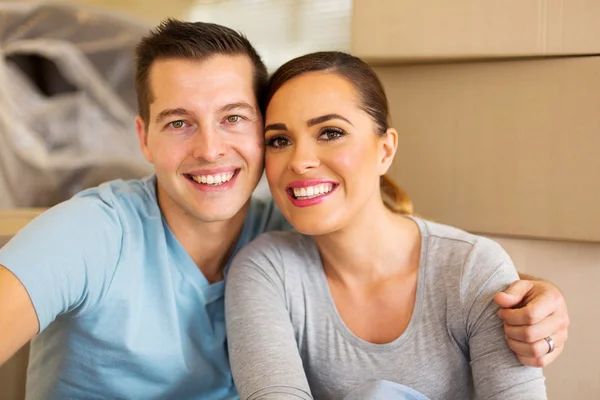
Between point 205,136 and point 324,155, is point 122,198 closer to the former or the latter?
point 205,136

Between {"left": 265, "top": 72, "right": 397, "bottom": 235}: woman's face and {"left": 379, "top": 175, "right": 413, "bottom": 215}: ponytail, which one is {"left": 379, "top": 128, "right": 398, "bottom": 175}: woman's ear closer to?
{"left": 265, "top": 72, "right": 397, "bottom": 235}: woman's face

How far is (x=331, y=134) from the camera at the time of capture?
3.32 ft

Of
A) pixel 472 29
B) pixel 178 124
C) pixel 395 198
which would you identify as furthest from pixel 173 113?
pixel 472 29

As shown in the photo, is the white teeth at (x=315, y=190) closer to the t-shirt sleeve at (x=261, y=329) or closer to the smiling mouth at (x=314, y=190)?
the smiling mouth at (x=314, y=190)

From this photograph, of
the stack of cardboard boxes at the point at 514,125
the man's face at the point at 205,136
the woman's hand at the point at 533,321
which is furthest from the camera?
the stack of cardboard boxes at the point at 514,125

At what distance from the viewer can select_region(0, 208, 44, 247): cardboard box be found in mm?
1188

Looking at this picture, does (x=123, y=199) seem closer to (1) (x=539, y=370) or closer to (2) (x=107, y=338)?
(2) (x=107, y=338)

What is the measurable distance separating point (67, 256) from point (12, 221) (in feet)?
1.54

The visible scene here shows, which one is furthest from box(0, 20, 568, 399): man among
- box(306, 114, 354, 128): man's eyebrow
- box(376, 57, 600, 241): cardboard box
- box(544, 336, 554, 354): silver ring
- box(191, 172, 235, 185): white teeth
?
box(544, 336, 554, 354): silver ring

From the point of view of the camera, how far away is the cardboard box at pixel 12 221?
1.19m

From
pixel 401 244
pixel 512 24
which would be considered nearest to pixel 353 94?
pixel 401 244

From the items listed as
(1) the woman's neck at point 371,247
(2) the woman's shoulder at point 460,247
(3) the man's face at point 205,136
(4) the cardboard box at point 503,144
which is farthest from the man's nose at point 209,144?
(4) the cardboard box at point 503,144

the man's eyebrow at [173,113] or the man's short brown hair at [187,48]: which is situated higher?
the man's short brown hair at [187,48]

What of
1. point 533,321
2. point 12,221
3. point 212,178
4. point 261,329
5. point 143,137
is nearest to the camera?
point 533,321
